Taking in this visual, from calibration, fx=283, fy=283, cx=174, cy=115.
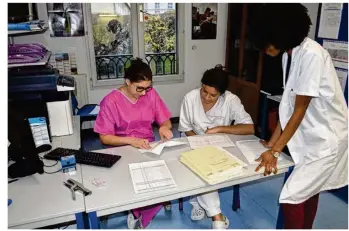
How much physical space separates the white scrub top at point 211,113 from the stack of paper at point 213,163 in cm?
41

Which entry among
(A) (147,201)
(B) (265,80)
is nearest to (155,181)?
(A) (147,201)

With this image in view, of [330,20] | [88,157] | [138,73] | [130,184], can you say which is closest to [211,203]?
[130,184]

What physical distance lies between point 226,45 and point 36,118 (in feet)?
9.28

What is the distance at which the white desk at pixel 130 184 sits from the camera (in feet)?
3.94

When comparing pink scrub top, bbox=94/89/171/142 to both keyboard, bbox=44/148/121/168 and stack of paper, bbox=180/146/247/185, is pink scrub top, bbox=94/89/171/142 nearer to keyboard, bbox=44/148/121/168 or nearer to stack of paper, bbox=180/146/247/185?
keyboard, bbox=44/148/121/168

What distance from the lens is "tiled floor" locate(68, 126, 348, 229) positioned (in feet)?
6.68

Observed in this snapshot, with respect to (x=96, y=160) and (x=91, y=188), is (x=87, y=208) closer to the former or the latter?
(x=91, y=188)

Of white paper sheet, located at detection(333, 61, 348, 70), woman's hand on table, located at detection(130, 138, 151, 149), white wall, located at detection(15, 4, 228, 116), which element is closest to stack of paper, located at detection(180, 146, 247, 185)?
woman's hand on table, located at detection(130, 138, 151, 149)

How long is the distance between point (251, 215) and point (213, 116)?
82 cm

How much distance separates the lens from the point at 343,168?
5.08ft

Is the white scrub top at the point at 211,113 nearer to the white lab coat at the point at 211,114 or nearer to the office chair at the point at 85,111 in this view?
the white lab coat at the point at 211,114

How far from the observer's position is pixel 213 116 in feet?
6.62

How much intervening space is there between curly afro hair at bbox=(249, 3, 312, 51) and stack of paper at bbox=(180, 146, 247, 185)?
0.61 m

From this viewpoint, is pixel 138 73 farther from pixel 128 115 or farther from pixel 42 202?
pixel 42 202
